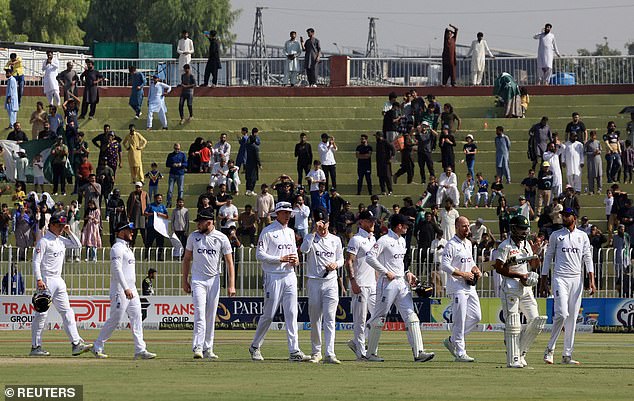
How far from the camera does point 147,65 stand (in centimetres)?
5759

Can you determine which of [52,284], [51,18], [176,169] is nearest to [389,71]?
[176,169]

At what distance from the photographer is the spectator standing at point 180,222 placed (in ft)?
128

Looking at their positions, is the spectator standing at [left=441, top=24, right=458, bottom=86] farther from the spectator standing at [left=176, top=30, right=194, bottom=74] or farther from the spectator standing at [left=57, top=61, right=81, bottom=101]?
the spectator standing at [left=57, top=61, right=81, bottom=101]

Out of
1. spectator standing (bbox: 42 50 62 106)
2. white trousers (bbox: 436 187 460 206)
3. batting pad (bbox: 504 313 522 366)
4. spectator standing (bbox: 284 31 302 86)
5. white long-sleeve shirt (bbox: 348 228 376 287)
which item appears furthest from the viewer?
spectator standing (bbox: 284 31 302 86)

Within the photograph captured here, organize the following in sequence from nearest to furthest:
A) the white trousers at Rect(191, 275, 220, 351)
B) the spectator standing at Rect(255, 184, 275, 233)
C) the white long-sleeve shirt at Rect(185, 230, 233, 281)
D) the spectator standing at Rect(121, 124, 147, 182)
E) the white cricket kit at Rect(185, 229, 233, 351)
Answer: the white trousers at Rect(191, 275, 220, 351) → the white cricket kit at Rect(185, 229, 233, 351) → the white long-sleeve shirt at Rect(185, 230, 233, 281) → the spectator standing at Rect(255, 184, 275, 233) → the spectator standing at Rect(121, 124, 147, 182)

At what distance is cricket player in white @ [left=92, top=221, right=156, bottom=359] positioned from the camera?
69.8 ft

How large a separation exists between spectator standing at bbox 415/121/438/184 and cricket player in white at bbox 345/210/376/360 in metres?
19.5

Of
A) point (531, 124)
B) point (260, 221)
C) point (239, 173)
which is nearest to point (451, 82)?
point (531, 124)

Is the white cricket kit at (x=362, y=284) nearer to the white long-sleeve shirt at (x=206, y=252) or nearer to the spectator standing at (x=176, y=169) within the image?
the white long-sleeve shirt at (x=206, y=252)

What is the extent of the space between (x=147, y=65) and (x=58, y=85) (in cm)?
870

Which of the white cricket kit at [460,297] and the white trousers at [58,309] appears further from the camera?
the white trousers at [58,309]

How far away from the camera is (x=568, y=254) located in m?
21.2

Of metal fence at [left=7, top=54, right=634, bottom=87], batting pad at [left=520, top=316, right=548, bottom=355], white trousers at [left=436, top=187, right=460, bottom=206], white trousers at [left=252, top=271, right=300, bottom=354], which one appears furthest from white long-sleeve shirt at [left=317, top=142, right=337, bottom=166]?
batting pad at [left=520, top=316, right=548, bottom=355]

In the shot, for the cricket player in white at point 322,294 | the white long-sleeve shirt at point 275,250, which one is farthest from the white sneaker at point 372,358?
the white long-sleeve shirt at point 275,250
